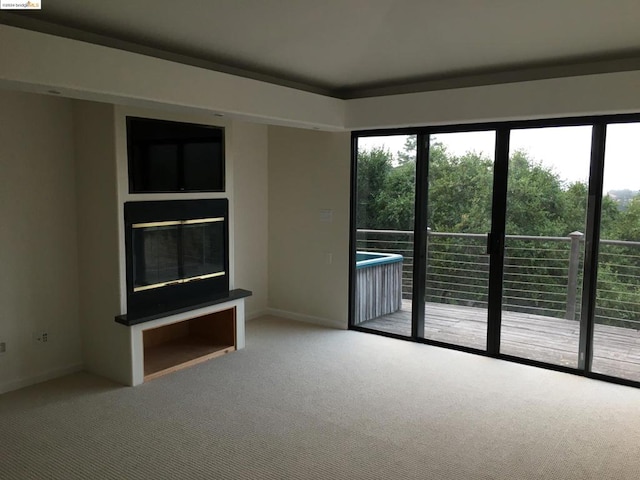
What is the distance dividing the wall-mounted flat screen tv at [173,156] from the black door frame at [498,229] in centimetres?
153

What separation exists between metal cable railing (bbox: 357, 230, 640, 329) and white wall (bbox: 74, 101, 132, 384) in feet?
8.68

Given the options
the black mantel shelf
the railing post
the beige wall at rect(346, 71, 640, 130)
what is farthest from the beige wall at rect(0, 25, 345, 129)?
the railing post

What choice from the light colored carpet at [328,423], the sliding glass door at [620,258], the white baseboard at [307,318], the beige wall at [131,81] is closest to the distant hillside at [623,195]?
the sliding glass door at [620,258]

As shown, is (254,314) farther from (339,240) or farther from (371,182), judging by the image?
(371,182)

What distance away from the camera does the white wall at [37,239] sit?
12.1 ft

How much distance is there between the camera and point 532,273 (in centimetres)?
438

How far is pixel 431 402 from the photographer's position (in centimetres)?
364

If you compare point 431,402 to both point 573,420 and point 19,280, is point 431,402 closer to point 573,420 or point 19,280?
point 573,420

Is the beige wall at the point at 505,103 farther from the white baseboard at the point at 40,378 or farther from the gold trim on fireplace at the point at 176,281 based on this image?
the white baseboard at the point at 40,378

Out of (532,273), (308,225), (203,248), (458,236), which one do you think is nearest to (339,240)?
(308,225)

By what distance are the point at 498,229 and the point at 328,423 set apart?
2340mm

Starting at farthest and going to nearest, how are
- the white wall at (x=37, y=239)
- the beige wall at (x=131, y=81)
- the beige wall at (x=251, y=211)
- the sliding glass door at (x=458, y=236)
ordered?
the beige wall at (x=251, y=211) → the sliding glass door at (x=458, y=236) → the white wall at (x=37, y=239) → the beige wall at (x=131, y=81)

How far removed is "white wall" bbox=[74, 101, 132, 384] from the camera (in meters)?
3.81

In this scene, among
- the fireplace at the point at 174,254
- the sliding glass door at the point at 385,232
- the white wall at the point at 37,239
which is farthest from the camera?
the sliding glass door at the point at 385,232
